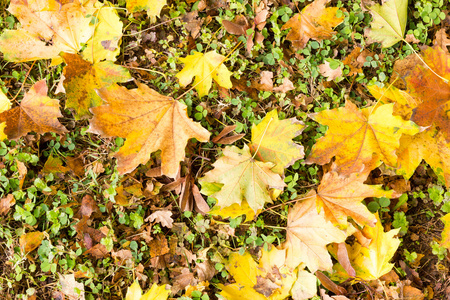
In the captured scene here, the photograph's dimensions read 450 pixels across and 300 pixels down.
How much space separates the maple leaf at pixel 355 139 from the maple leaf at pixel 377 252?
0.42 metres

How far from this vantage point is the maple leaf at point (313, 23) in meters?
2.16

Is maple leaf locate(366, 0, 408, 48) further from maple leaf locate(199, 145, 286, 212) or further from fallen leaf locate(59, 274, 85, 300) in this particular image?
fallen leaf locate(59, 274, 85, 300)

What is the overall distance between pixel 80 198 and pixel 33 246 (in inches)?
16.0

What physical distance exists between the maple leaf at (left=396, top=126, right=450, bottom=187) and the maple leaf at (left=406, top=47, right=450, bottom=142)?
6 cm

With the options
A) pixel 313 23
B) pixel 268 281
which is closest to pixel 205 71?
pixel 313 23

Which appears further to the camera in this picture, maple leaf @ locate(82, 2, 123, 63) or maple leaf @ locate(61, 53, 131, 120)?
maple leaf @ locate(82, 2, 123, 63)

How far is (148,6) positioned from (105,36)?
337 mm

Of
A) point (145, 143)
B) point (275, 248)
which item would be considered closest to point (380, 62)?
point (275, 248)

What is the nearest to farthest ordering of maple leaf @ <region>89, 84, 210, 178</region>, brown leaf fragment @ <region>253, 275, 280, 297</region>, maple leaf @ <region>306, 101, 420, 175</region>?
maple leaf @ <region>89, 84, 210, 178</region>, maple leaf @ <region>306, 101, 420, 175</region>, brown leaf fragment @ <region>253, 275, 280, 297</region>

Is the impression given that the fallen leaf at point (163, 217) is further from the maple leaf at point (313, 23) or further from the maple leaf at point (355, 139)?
the maple leaf at point (313, 23)

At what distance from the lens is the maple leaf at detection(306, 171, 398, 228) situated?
1923 mm

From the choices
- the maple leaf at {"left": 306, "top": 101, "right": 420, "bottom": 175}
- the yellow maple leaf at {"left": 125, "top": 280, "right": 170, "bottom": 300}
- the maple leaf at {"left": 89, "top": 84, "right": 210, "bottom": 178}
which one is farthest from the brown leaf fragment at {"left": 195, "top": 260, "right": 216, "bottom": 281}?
the maple leaf at {"left": 306, "top": 101, "right": 420, "bottom": 175}

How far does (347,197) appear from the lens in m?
1.95

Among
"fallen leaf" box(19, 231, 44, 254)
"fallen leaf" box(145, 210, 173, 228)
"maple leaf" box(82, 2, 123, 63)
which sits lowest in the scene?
"fallen leaf" box(19, 231, 44, 254)
